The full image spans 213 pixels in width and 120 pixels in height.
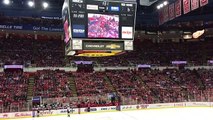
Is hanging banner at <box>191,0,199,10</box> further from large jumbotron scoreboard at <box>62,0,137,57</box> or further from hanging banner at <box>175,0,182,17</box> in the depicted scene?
large jumbotron scoreboard at <box>62,0,137,57</box>

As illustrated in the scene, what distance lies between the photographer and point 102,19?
46.3 ft

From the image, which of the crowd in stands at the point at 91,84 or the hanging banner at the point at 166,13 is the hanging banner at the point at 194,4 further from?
the crowd in stands at the point at 91,84

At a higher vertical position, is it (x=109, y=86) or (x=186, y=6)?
(x=186, y=6)

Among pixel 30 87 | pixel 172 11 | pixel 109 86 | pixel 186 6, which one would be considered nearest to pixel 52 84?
pixel 30 87

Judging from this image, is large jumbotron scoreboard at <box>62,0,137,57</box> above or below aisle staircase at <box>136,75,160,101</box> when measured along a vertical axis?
above

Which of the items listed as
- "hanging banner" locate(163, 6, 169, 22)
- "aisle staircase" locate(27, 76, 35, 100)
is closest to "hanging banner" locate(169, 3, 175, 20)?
"hanging banner" locate(163, 6, 169, 22)

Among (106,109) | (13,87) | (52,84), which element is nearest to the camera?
(106,109)

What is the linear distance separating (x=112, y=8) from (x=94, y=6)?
0.91m

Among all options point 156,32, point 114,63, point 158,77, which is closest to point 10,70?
point 114,63

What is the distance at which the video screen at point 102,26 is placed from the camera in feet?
45.9

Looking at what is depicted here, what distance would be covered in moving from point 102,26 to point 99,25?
0.16 meters

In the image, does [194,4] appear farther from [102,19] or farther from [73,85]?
[73,85]

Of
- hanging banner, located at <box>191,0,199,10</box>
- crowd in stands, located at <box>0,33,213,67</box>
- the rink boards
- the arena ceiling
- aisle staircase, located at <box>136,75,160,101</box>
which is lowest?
the rink boards

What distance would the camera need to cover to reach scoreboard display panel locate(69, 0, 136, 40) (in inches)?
540
